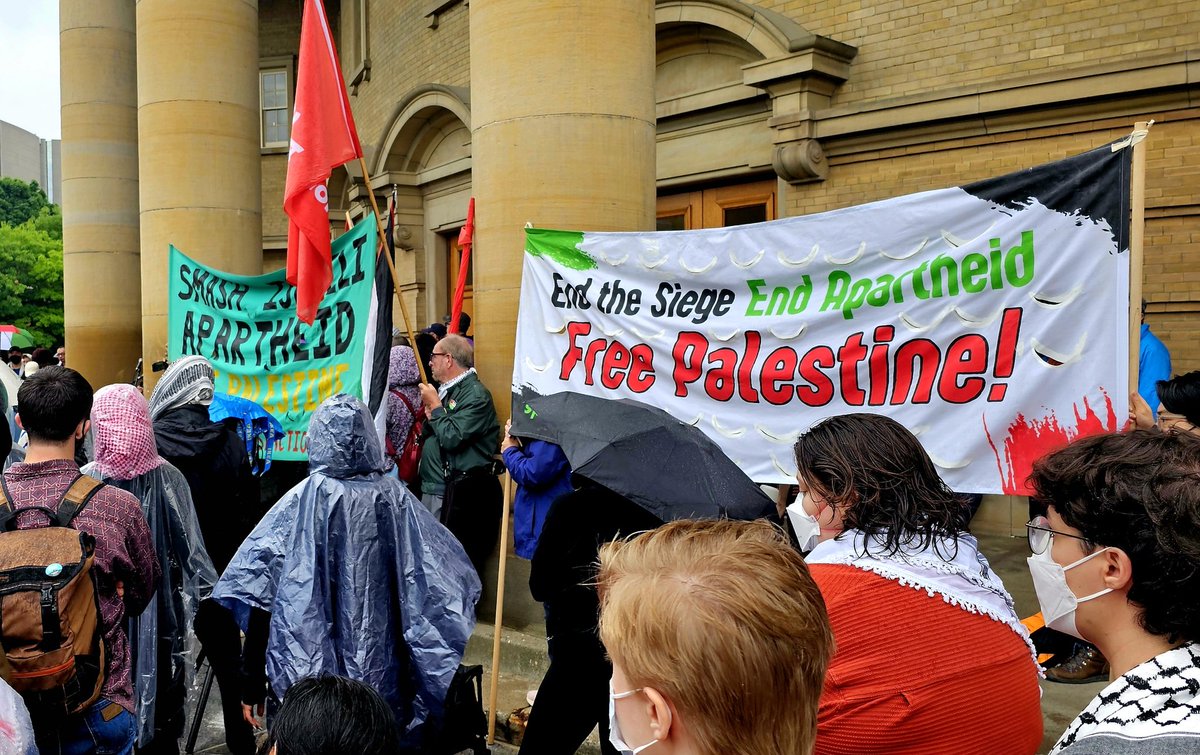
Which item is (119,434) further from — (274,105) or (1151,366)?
(274,105)

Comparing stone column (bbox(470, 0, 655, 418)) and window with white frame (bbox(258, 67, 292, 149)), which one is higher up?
window with white frame (bbox(258, 67, 292, 149))

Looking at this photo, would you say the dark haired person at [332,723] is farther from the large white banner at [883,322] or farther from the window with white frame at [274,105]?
the window with white frame at [274,105]

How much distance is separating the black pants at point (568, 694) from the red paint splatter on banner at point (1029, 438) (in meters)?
1.80

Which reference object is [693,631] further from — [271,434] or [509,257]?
[271,434]

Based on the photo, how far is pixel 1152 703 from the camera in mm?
1637

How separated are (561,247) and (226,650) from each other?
9.12 ft

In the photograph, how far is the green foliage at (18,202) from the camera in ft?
217

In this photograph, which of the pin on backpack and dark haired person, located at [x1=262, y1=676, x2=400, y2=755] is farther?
the pin on backpack

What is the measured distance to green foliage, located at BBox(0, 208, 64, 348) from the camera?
158ft

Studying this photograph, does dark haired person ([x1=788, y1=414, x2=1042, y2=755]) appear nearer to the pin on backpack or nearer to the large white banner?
the large white banner

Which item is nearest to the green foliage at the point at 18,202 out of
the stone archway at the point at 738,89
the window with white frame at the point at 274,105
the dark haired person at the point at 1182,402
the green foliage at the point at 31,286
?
the green foliage at the point at 31,286

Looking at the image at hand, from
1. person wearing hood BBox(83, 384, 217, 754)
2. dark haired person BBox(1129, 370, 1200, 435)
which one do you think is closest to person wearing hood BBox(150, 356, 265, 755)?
person wearing hood BBox(83, 384, 217, 754)

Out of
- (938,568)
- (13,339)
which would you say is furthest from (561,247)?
(13,339)

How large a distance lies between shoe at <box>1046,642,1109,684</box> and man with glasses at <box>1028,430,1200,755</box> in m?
3.08
